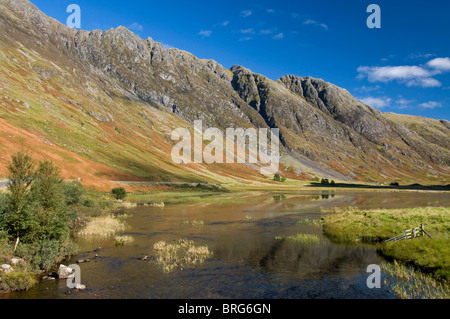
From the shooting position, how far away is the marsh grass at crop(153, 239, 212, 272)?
26859 millimetres

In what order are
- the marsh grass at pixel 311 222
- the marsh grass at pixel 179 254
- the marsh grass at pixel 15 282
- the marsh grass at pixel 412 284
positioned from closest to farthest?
the marsh grass at pixel 412 284 → the marsh grass at pixel 15 282 → the marsh grass at pixel 179 254 → the marsh grass at pixel 311 222

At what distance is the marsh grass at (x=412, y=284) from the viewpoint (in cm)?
1964

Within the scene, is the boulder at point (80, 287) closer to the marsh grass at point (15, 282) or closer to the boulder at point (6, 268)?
the marsh grass at point (15, 282)

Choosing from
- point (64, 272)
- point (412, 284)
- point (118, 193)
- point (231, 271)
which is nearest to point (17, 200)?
point (64, 272)

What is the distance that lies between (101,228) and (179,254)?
17304 millimetres

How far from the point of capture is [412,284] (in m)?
21.9

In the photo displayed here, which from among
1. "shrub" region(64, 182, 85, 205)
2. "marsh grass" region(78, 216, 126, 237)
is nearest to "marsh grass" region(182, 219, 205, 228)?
"marsh grass" region(78, 216, 126, 237)

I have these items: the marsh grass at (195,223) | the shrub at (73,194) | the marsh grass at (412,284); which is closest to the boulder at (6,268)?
the marsh grass at (412,284)

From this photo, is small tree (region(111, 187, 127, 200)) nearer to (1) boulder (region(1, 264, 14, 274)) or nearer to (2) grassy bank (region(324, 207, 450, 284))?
(2) grassy bank (region(324, 207, 450, 284))

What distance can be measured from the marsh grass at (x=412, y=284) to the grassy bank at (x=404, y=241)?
1.11 meters

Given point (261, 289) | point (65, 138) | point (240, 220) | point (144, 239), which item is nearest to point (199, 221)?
point (240, 220)

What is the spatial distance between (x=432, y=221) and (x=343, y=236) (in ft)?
43.3

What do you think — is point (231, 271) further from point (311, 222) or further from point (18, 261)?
point (311, 222)
